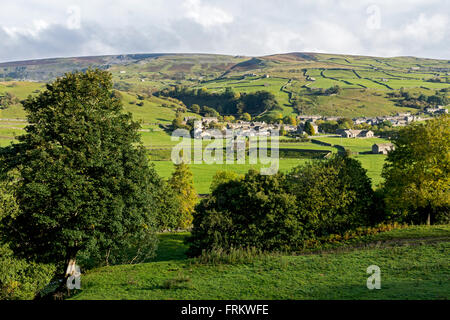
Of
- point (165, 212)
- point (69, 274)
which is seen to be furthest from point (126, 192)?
point (165, 212)

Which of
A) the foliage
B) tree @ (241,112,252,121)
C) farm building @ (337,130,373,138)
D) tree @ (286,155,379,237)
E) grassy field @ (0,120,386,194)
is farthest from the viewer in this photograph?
tree @ (241,112,252,121)

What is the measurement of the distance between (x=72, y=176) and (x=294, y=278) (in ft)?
44.1

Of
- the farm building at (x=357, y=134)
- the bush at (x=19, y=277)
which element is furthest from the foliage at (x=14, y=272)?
the farm building at (x=357, y=134)

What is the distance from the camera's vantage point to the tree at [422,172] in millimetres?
29078

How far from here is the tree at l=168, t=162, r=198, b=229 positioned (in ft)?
173

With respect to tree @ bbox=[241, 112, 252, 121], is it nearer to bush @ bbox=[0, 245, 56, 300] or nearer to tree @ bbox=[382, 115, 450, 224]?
tree @ bbox=[382, 115, 450, 224]

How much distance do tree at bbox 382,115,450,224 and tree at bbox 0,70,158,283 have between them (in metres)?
22.4

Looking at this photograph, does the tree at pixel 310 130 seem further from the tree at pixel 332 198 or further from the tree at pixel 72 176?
the tree at pixel 72 176

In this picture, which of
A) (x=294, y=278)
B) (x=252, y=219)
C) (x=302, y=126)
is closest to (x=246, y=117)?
(x=302, y=126)

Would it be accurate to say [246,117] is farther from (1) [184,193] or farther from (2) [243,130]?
(1) [184,193]

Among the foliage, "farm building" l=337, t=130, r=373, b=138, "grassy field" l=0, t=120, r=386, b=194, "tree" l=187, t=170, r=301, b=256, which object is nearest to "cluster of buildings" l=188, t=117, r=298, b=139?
"grassy field" l=0, t=120, r=386, b=194

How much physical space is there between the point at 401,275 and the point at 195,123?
14096cm
